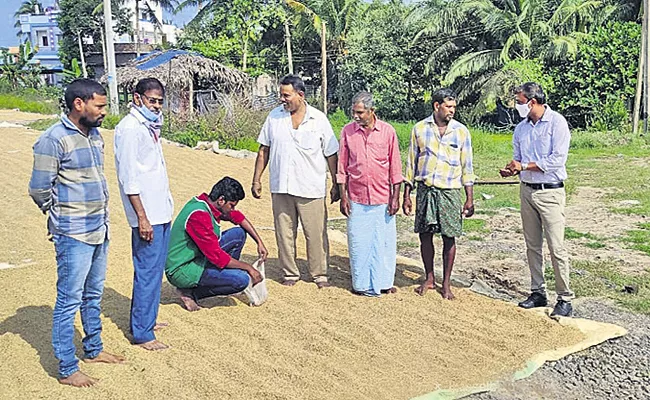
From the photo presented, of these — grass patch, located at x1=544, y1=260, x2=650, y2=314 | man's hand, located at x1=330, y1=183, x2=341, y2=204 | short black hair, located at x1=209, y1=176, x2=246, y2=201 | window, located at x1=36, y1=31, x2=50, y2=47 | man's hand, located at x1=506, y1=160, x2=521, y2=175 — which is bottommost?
grass patch, located at x1=544, y1=260, x2=650, y2=314

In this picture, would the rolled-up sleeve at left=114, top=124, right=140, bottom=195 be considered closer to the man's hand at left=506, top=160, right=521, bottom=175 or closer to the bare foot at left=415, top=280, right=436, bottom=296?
the bare foot at left=415, top=280, right=436, bottom=296

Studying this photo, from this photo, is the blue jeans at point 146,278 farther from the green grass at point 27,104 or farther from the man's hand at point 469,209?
the green grass at point 27,104

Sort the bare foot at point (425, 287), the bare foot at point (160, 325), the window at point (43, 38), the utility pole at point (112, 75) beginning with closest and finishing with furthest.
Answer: the bare foot at point (160, 325)
the bare foot at point (425, 287)
the utility pole at point (112, 75)
the window at point (43, 38)

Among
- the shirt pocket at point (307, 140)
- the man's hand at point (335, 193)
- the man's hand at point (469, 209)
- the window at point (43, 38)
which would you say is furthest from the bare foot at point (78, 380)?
the window at point (43, 38)

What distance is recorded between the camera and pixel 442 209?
18.0ft

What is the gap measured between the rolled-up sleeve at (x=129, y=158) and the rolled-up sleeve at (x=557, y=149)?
9.19 feet

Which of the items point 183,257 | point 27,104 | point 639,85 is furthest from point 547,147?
point 27,104

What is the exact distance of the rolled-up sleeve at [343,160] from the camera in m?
5.61

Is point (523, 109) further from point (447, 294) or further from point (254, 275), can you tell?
point (254, 275)

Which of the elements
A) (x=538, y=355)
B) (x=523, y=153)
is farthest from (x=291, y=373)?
(x=523, y=153)

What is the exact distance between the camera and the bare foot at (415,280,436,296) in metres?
5.66

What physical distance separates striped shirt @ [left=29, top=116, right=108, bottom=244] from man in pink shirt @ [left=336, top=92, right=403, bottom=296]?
222 cm

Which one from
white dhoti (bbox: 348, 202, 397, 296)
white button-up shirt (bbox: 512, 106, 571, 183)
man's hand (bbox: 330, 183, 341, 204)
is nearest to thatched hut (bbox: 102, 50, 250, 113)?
man's hand (bbox: 330, 183, 341, 204)

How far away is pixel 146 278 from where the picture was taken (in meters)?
4.37
